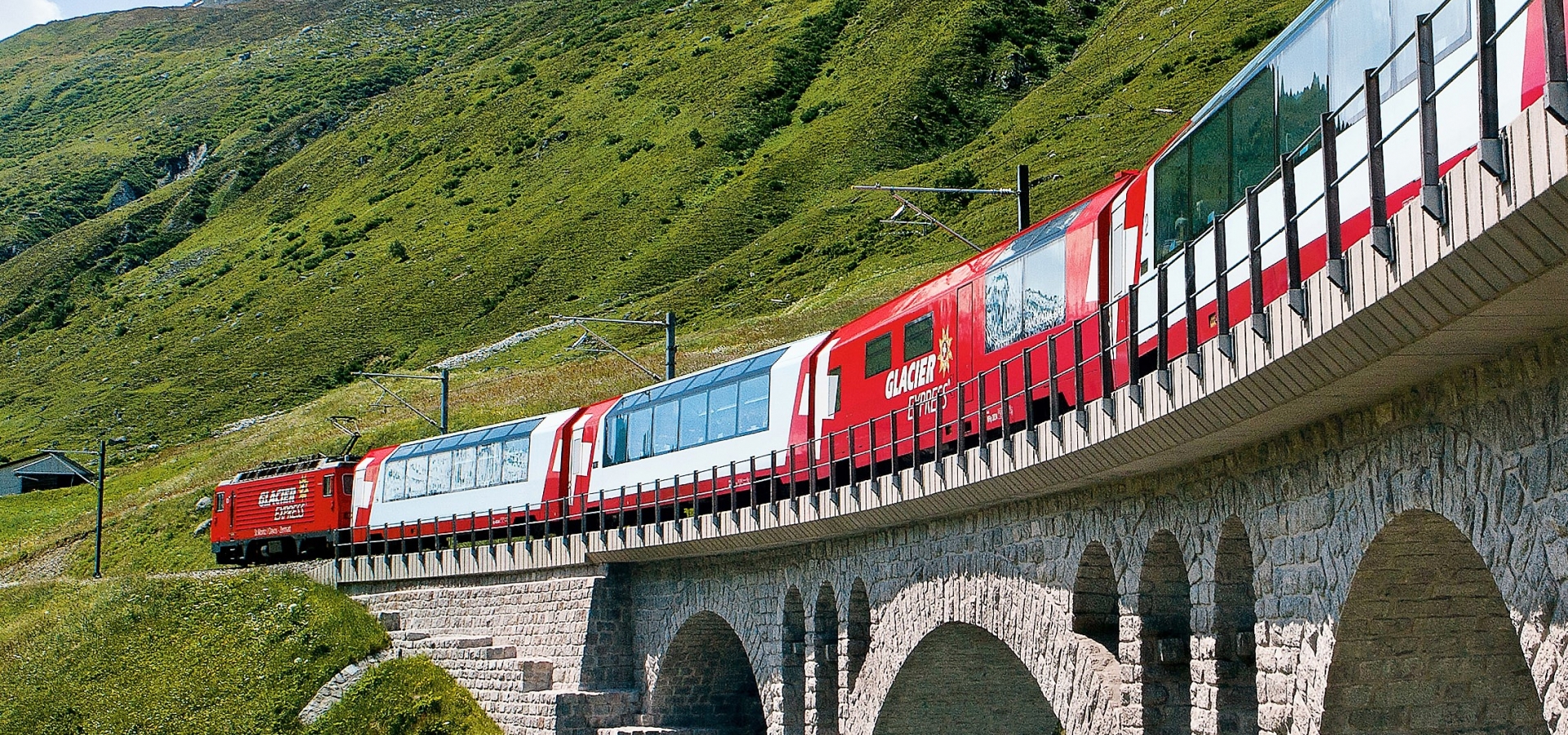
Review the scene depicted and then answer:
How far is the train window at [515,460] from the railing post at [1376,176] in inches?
1093

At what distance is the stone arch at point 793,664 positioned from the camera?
24.2 m

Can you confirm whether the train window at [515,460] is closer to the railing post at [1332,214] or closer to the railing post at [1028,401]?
the railing post at [1028,401]

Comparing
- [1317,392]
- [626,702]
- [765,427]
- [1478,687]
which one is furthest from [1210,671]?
[626,702]

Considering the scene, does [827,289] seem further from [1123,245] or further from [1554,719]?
[1554,719]

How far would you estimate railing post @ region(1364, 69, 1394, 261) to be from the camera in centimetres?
878

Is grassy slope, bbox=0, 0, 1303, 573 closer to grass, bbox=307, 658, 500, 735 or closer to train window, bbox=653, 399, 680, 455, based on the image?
grass, bbox=307, 658, 500, 735

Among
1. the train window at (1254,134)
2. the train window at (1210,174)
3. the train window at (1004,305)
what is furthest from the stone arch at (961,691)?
the train window at (1254,134)

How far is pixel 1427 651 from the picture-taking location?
11195 millimetres

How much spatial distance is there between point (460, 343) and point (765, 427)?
229ft

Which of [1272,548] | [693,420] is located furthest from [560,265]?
[1272,548]

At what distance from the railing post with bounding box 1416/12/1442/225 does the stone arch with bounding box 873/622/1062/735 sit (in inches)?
472

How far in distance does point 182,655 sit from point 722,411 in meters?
16.3

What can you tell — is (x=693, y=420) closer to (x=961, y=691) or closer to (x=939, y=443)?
(x=961, y=691)

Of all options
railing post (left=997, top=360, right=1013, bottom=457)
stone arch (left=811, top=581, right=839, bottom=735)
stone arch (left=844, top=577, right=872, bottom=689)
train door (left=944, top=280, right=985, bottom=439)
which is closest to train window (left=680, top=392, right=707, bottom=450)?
stone arch (left=811, top=581, right=839, bottom=735)
